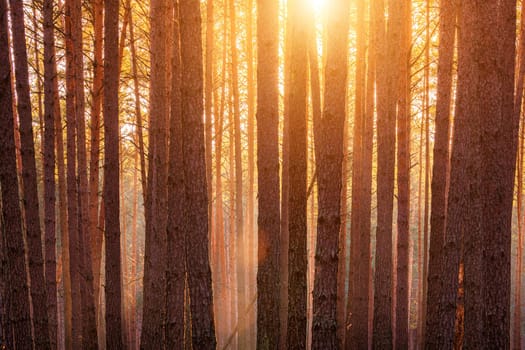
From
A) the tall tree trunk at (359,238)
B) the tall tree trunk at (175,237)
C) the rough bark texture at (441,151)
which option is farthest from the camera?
the tall tree trunk at (359,238)

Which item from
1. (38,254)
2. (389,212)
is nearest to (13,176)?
(38,254)

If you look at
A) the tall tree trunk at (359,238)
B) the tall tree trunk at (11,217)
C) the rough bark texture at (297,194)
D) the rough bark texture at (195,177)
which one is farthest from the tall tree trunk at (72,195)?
the tall tree trunk at (359,238)

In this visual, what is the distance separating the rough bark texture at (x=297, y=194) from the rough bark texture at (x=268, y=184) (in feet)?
1.61

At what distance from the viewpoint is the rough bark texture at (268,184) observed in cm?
648

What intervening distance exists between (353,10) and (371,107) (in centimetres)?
472

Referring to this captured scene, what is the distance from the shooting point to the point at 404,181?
355 inches

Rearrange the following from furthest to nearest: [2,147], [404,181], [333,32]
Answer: [404,181]
[2,147]
[333,32]

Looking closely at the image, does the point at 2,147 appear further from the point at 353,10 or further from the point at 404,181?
the point at 353,10

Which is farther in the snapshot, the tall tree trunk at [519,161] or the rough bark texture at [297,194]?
the tall tree trunk at [519,161]

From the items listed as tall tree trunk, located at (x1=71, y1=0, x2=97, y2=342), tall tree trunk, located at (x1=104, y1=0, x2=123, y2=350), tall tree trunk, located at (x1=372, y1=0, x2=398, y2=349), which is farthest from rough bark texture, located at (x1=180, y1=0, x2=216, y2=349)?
tall tree trunk, located at (x1=372, y1=0, x2=398, y2=349)

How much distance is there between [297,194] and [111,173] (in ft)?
8.39

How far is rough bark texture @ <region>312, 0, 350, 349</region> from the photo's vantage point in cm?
495

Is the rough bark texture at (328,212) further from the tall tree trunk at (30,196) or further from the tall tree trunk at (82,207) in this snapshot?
the tall tree trunk at (82,207)

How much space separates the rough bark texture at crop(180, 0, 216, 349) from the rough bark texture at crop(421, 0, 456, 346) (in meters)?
3.48
